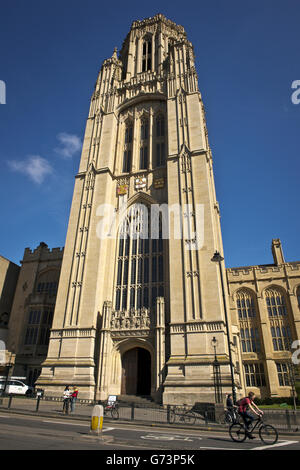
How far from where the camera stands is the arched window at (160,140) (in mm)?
33281

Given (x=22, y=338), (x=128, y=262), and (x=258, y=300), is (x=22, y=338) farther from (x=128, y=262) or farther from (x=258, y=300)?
(x=258, y=300)

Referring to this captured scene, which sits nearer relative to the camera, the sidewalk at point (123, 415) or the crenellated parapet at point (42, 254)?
the sidewalk at point (123, 415)

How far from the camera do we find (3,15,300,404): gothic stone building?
74.0 ft

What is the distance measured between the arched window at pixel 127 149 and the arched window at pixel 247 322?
21273mm

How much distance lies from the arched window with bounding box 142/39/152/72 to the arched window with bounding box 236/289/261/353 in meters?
34.5

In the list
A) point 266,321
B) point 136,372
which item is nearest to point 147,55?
point 266,321

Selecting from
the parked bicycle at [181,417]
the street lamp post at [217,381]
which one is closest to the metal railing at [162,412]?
the parked bicycle at [181,417]

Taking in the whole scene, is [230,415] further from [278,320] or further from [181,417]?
[278,320]

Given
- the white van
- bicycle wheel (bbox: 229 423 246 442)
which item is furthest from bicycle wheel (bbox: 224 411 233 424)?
the white van

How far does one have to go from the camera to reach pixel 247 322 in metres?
37.3

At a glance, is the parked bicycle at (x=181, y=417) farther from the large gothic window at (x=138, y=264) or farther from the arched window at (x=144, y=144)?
the arched window at (x=144, y=144)

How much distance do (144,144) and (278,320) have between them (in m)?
26.5
